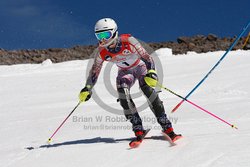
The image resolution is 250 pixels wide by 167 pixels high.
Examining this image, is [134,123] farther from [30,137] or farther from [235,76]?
[235,76]

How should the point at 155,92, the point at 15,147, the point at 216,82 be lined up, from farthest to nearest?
the point at 216,82 → the point at 15,147 → the point at 155,92

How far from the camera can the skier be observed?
5.34m

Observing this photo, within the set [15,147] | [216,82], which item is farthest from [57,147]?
[216,82]

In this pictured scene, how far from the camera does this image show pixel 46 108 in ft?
34.0

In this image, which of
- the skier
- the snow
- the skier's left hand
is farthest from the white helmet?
the snow

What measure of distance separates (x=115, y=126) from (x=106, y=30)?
2305 mm

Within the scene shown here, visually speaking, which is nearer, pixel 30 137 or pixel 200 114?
pixel 30 137

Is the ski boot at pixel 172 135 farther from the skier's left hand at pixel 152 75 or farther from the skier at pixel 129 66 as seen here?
the skier's left hand at pixel 152 75

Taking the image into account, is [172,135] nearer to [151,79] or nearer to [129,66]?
[151,79]

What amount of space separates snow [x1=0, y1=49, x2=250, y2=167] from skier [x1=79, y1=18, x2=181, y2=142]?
324 millimetres

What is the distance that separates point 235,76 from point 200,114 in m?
5.97

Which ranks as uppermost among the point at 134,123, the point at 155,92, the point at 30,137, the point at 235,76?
the point at 155,92

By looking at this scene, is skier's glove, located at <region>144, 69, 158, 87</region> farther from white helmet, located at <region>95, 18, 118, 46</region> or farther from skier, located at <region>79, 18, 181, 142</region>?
white helmet, located at <region>95, 18, 118, 46</region>

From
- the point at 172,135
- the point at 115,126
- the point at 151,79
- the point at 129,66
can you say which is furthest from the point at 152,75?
the point at 115,126
